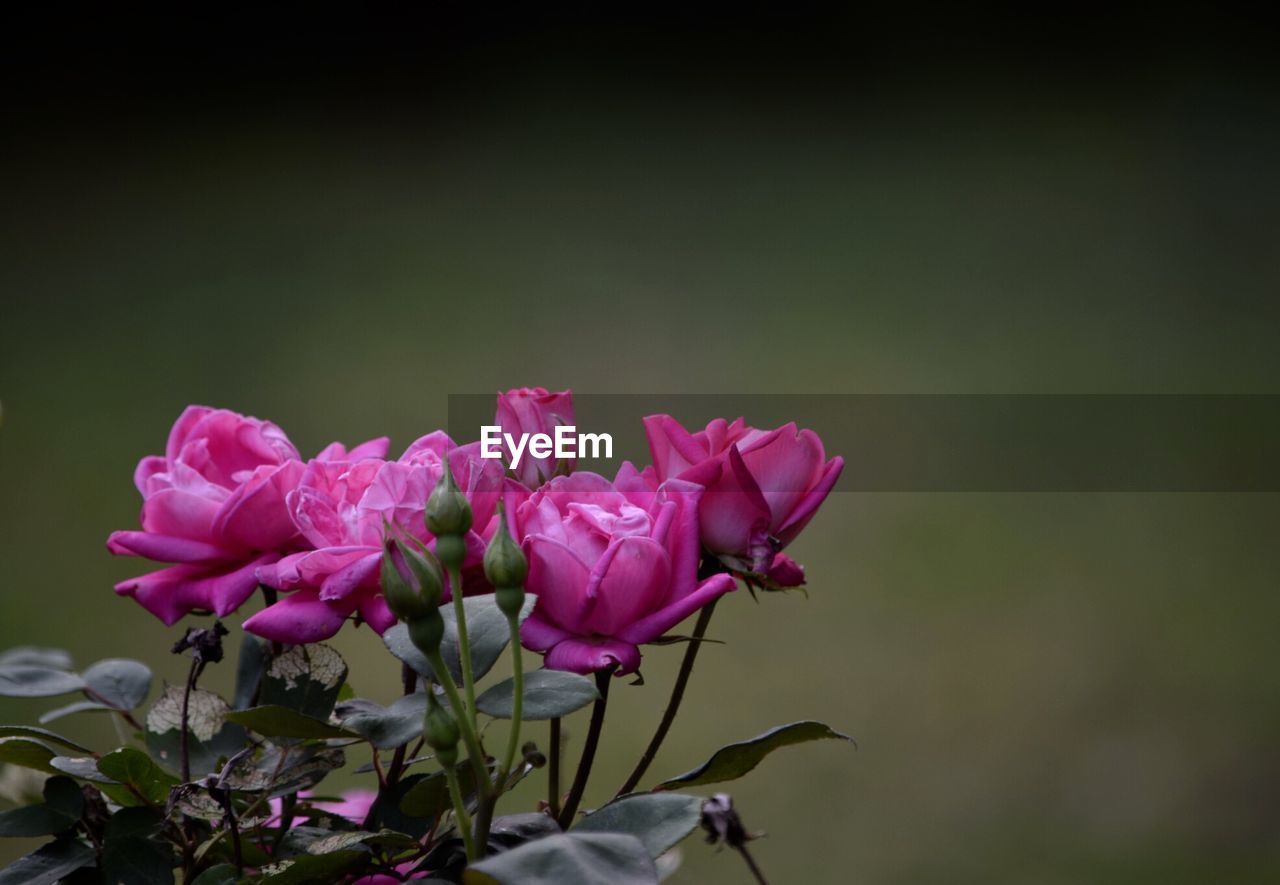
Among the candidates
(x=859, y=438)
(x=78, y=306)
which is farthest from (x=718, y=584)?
(x=78, y=306)

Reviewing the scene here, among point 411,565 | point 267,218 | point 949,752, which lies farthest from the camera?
point 267,218

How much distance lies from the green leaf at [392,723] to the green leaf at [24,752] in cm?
7

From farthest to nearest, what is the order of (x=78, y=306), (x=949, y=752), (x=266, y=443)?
(x=78, y=306) → (x=949, y=752) → (x=266, y=443)

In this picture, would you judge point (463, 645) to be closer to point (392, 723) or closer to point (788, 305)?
point (392, 723)

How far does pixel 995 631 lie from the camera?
1.55m

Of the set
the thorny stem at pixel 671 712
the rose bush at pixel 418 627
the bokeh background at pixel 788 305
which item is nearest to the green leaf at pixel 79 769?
the rose bush at pixel 418 627

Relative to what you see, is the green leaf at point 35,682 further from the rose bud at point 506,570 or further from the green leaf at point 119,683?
the rose bud at point 506,570

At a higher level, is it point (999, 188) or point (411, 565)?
point (999, 188)

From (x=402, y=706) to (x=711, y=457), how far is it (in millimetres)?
77

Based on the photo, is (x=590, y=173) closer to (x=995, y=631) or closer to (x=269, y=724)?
(x=995, y=631)

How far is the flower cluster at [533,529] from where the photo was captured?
23 cm

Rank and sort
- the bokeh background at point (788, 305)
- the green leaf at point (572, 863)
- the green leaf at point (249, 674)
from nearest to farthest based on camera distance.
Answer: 1. the green leaf at point (572, 863)
2. the green leaf at point (249, 674)
3. the bokeh background at point (788, 305)

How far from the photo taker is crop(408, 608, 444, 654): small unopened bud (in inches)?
7.6

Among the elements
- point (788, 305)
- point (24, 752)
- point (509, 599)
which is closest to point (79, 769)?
point (24, 752)
